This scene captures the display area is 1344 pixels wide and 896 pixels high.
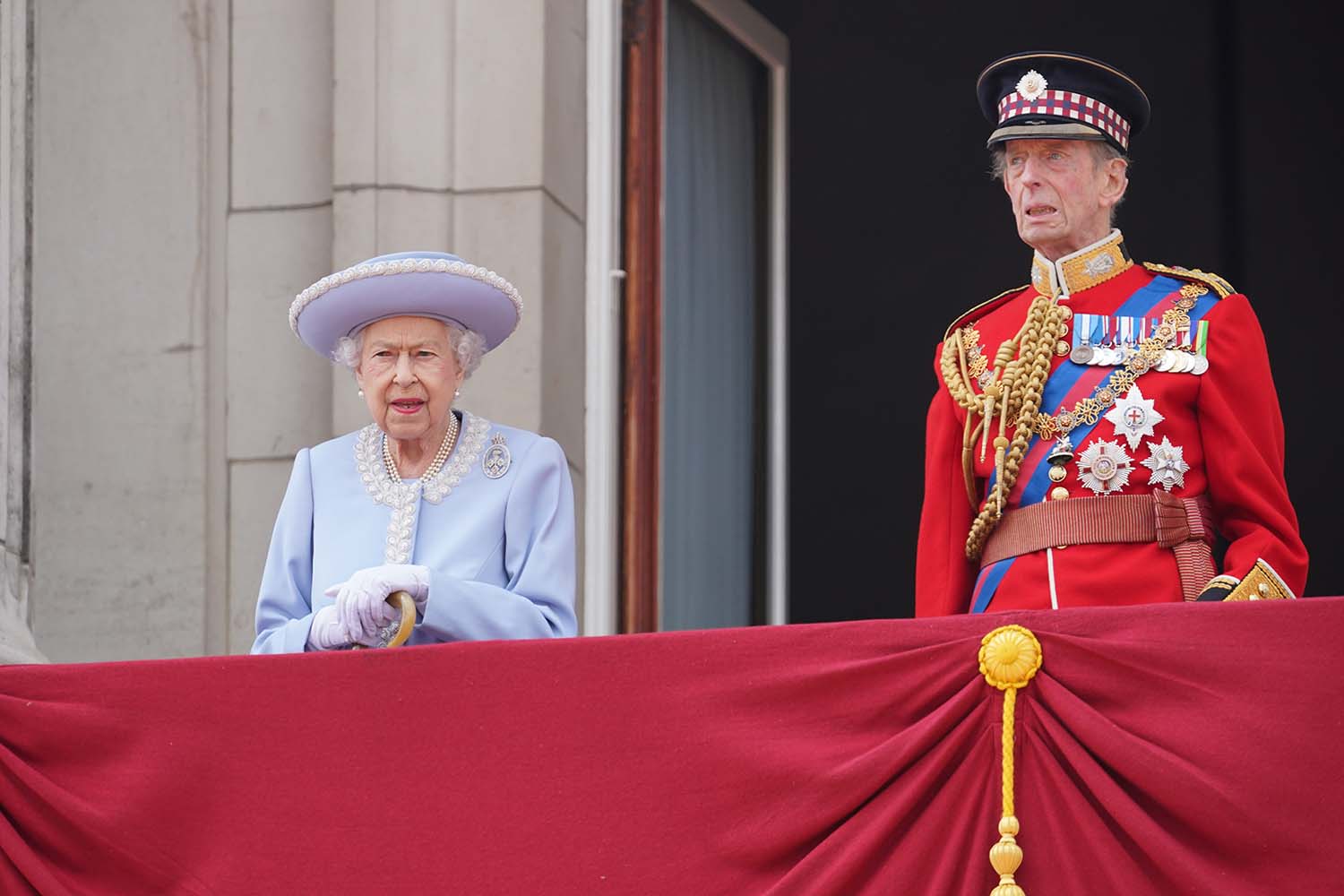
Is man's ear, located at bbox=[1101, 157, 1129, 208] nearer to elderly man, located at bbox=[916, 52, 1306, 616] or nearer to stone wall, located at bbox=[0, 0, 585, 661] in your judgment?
elderly man, located at bbox=[916, 52, 1306, 616]

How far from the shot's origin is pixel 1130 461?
4996 millimetres

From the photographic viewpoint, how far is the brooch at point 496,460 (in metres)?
5.27

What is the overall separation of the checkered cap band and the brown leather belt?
0.73 metres

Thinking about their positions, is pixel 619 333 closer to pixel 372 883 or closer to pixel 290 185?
pixel 290 185

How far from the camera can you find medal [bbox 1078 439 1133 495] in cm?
500

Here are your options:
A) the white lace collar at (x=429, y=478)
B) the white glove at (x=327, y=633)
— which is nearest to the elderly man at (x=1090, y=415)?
the white lace collar at (x=429, y=478)

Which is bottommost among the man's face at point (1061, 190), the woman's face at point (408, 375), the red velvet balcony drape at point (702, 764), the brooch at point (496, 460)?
the red velvet balcony drape at point (702, 764)

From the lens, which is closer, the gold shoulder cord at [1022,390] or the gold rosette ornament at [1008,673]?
the gold rosette ornament at [1008,673]

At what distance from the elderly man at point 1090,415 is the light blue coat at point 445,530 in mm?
736

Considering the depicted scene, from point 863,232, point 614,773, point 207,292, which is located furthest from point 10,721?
point 863,232

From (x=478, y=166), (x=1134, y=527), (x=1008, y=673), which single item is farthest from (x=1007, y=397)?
(x=478, y=166)

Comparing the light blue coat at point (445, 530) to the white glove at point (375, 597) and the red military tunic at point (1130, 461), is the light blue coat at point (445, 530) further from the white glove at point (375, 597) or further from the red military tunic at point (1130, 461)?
the red military tunic at point (1130, 461)

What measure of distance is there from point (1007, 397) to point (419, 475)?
1165mm

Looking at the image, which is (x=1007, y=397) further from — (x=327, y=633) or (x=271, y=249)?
(x=271, y=249)
